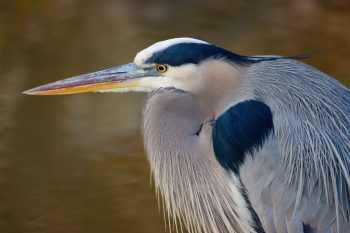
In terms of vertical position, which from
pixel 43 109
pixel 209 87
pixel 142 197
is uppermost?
pixel 209 87

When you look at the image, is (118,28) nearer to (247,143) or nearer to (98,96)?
(98,96)

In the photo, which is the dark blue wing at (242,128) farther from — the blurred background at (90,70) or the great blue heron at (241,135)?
the blurred background at (90,70)

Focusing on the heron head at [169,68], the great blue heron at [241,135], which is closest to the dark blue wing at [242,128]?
the great blue heron at [241,135]

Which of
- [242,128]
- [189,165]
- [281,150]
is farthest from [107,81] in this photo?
[281,150]

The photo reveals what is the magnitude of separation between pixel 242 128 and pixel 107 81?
0.64 meters

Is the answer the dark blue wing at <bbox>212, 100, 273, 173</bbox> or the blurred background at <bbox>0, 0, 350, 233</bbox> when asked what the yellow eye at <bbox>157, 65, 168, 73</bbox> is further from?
the blurred background at <bbox>0, 0, 350, 233</bbox>

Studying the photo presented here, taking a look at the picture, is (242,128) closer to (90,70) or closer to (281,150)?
(281,150)

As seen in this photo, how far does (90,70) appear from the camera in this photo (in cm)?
708

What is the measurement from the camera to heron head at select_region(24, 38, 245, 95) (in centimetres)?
368

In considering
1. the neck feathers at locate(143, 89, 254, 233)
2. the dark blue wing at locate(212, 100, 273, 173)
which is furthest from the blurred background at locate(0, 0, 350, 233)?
the dark blue wing at locate(212, 100, 273, 173)

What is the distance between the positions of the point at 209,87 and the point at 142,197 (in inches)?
71.0

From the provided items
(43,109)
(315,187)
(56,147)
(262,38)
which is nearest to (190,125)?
(315,187)

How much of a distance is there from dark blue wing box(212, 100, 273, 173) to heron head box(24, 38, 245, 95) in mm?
187

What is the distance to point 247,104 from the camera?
12.1 feet
